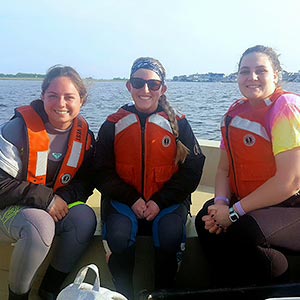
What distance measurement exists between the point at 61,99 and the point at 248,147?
85 cm

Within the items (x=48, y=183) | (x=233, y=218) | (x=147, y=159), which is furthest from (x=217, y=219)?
(x=48, y=183)

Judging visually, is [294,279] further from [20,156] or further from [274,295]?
[20,156]

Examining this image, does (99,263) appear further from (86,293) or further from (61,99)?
(86,293)

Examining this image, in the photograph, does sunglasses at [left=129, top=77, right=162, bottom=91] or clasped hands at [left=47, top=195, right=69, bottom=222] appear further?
sunglasses at [left=129, top=77, right=162, bottom=91]

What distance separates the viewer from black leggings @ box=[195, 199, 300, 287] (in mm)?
1671

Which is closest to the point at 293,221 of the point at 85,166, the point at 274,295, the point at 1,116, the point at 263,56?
the point at 274,295

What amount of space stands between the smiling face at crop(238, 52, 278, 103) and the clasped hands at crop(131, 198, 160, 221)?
25.3 inches

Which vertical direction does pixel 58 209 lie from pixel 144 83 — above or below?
below

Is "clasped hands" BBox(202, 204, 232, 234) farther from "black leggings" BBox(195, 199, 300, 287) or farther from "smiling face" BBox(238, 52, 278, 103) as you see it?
"smiling face" BBox(238, 52, 278, 103)

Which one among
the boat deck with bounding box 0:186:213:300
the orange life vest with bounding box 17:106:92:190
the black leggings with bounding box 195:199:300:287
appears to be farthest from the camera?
the boat deck with bounding box 0:186:213:300

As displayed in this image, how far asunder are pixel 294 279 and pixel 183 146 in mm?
788

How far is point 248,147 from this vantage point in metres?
1.92

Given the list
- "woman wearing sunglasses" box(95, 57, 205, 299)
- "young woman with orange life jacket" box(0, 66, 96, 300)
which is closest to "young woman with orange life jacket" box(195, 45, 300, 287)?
"woman wearing sunglasses" box(95, 57, 205, 299)

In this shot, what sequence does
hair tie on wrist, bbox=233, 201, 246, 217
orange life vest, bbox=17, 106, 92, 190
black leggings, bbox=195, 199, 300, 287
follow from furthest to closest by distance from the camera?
1. orange life vest, bbox=17, 106, 92, 190
2. hair tie on wrist, bbox=233, 201, 246, 217
3. black leggings, bbox=195, 199, 300, 287
